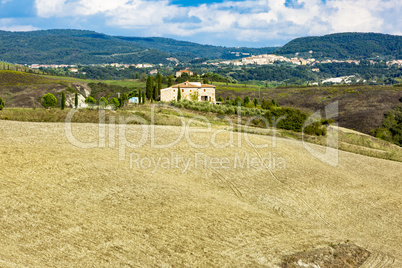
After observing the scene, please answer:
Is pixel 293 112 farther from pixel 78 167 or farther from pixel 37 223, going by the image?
pixel 37 223

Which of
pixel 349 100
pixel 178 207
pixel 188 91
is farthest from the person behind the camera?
pixel 349 100

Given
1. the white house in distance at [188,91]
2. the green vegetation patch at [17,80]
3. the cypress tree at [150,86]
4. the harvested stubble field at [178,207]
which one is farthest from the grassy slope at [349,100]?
the harvested stubble field at [178,207]

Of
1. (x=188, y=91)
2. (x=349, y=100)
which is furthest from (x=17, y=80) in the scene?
(x=349, y=100)

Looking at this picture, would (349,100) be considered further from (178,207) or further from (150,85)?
(178,207)

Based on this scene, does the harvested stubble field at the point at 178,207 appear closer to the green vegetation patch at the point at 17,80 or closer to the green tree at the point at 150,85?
the green tree at the point at 150,85

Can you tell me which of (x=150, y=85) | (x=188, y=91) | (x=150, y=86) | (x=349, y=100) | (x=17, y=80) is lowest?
(x=349, y=100)

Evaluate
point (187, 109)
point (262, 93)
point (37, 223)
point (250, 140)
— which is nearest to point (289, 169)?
point (250, 140)
